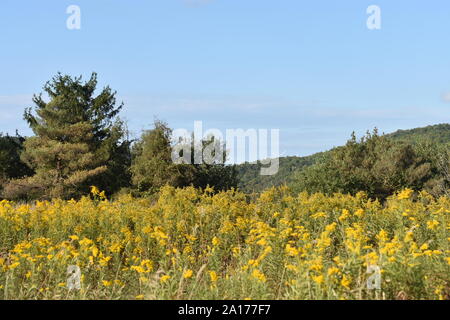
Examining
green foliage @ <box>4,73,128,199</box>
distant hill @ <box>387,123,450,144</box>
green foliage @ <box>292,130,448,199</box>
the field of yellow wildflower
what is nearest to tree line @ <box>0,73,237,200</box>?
green foliage @ <box>4,73,128,199</box>

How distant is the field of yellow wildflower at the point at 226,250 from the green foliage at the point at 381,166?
63.6 feet

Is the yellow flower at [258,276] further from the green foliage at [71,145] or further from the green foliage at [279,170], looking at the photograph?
the green foliage at [279,170]

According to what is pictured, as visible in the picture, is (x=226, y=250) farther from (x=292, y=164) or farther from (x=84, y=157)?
(x=292, y=164)

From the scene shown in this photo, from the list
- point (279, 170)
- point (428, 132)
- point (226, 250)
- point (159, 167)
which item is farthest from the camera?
point (428, 132)

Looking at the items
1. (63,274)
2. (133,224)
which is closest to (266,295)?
(63,274)

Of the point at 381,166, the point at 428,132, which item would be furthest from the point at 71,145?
the point at 428,132

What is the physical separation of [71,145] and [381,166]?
58.7 feet

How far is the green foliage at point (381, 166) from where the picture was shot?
2923 cm

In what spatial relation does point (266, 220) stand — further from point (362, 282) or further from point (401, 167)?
point (401, 167)

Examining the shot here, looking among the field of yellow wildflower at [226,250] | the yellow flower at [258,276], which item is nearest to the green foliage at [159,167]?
the field of yellow wildflower at [226,250]

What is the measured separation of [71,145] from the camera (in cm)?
2952

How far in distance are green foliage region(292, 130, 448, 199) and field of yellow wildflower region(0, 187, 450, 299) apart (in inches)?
764

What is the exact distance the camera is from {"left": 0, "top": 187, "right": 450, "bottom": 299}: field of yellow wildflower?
4465 millimetres

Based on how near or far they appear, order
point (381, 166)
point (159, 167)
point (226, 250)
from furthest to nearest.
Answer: point (381, 166) < point (159, 167) < point (226, 250)
